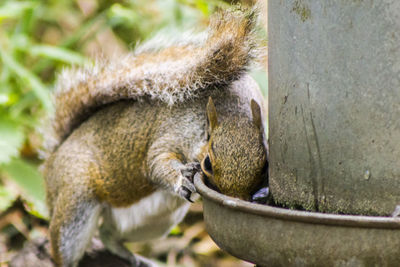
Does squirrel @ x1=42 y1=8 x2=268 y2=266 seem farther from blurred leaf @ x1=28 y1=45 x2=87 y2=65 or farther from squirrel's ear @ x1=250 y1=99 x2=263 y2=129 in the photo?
blurred leaf @ x1=28 y1=45 x2=87 y2=65

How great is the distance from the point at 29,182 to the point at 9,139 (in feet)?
1.08

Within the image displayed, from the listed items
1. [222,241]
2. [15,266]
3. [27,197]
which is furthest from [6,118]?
[222,241]

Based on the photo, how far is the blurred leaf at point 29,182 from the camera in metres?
3.05

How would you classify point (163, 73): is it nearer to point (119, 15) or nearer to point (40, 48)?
point (119, 15)

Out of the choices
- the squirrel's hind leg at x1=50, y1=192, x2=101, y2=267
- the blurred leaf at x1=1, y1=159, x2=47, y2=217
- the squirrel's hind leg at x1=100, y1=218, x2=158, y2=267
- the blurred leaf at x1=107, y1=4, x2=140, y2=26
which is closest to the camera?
the squirrel's hind leg at x1=50, y1=192, x2=101, y2=267

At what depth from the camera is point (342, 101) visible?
1209mm

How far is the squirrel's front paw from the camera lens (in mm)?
1706

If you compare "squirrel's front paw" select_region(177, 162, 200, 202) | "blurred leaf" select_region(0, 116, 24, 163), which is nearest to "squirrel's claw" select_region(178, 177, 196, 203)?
"squirrel's front paw" select_region(177, 162, 200, 202)

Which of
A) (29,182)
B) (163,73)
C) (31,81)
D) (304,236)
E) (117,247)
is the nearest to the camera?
(304,236)

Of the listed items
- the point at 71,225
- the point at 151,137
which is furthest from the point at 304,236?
the point at 71,225

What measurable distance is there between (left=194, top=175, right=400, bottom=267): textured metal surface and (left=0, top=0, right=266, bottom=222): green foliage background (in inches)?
48.4

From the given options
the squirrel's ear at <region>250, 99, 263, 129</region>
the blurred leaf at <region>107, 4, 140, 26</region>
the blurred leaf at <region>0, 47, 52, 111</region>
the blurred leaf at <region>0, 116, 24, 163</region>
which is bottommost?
the blurred leaf at <region>0, 116, 24, 163</region>

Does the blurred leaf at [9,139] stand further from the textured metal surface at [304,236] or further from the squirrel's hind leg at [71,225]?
the textured metal surface at [304,236]

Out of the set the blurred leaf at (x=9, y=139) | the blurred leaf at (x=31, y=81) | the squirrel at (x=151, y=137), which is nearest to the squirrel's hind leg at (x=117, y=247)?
the squirrel at (x=151, y=137)
